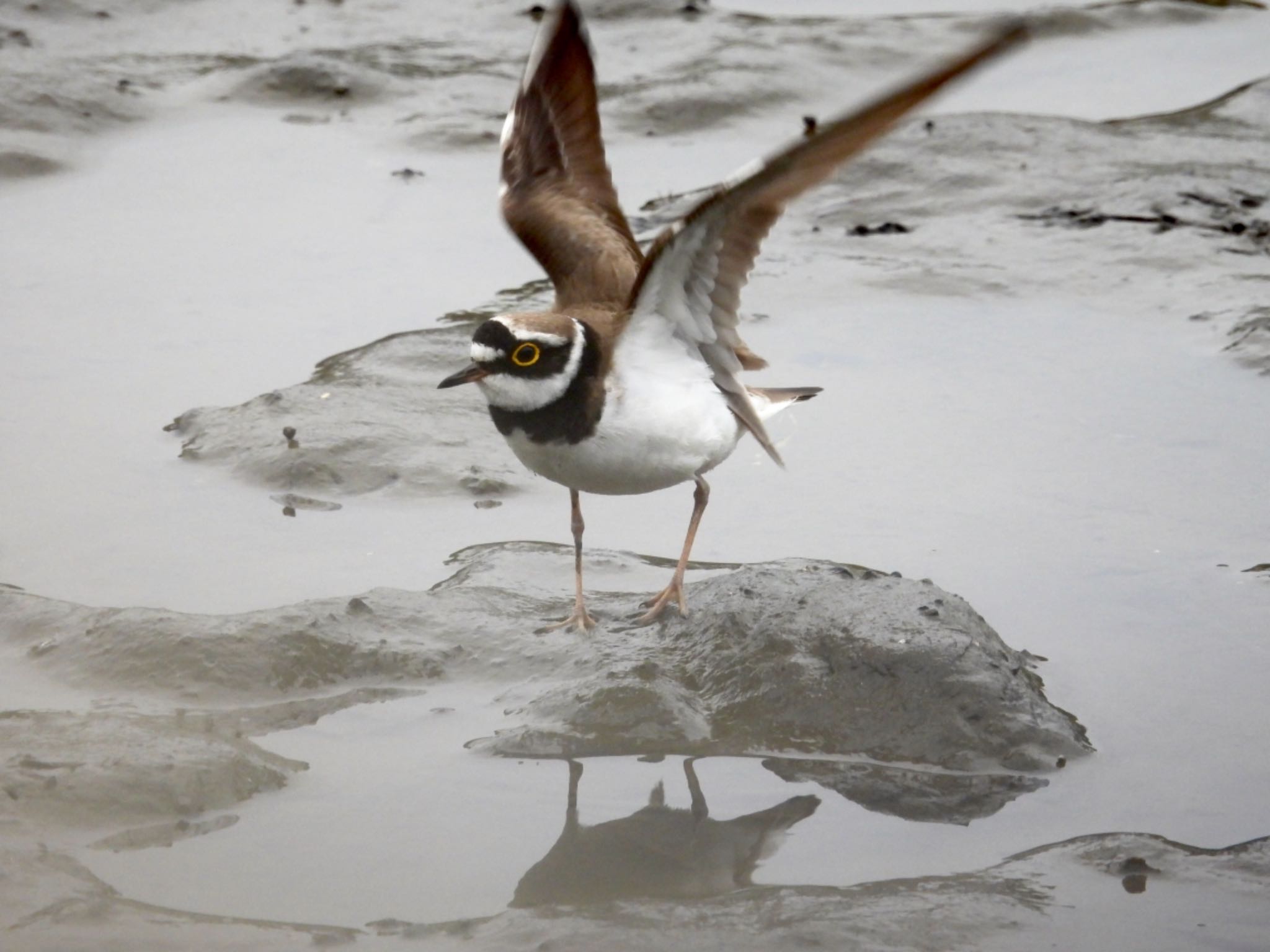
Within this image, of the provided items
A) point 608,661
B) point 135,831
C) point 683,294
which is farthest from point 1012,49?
point 135,831

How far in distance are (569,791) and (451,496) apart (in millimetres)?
2490

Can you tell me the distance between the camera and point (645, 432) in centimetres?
581

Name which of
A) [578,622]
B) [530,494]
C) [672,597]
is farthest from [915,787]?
[530,494]

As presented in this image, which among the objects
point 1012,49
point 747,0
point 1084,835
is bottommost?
point 1084,835

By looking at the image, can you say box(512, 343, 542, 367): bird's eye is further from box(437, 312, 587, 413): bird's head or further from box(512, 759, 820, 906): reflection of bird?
box(512, 759, 820, 906): reflection of bird

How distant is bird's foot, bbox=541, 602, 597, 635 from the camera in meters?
6.08

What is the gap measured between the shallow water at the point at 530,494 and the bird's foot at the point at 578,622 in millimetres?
427

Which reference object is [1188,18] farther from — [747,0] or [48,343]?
[48,343]

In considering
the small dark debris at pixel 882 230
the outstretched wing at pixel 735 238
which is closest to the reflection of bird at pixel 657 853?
the outstretched wing at pixel 735 238

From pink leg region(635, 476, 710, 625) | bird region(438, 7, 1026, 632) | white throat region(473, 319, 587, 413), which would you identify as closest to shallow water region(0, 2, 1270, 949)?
pink leg region(635, 476, 710, 625)

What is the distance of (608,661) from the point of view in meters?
5.79

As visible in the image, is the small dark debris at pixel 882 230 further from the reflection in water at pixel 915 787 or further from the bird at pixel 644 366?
the reflection in water at pixel 915 787

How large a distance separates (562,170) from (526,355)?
72.8 inches

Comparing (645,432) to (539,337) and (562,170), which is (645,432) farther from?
(562,170)
